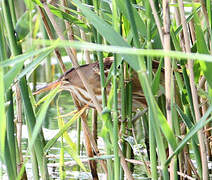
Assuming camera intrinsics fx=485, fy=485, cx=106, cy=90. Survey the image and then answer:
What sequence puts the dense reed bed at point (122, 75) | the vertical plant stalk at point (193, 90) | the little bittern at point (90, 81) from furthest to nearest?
the little bittern at point (90, 81), the vertical plant stalk at point (193, 90), the dense reed bed at point (122, 75)

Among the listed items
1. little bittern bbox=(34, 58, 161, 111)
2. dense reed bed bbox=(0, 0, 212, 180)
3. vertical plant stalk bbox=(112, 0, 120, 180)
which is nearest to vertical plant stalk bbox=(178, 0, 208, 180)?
dense reed bed bbox=(0, 0, 212, 180)

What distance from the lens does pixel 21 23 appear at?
102cm

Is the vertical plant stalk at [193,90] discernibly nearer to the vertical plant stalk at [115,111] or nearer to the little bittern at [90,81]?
the vertical plant stalk at [115,111]

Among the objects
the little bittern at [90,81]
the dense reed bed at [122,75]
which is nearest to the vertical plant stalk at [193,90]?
the dense reed bed at [122,75]

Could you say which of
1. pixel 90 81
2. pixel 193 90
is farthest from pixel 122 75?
pixel 90 81

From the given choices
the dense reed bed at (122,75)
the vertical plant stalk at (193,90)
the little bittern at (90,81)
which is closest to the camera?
the dense reed bed at (122,75)

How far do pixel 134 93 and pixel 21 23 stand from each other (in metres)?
0.54

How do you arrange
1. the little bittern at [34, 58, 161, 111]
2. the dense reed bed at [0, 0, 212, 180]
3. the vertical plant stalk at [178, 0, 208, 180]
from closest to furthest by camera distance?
the dense reed bed at [0, 0, 212, 180] → the vertical plant stalk at [178, 0, 208, 180] → the little bittern at [34, 58, 161, 111]

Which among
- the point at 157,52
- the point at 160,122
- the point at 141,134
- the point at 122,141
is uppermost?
the point at 157,52

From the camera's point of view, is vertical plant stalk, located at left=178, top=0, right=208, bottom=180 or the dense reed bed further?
vertical plant stalk, located at left=178, top=0, right=208, bottom=180

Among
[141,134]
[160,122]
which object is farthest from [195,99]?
[141,134]

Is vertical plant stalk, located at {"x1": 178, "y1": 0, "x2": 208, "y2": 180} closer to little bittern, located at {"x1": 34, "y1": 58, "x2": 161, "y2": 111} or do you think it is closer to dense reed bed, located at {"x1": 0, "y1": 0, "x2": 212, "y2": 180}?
dense reed bed, located at {"x1": 0, "y1": 0, "x2": 212, "y2": 180}

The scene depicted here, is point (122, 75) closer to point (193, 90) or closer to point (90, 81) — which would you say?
point (193, 90)

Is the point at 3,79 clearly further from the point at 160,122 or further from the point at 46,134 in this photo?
the point at 46,134
